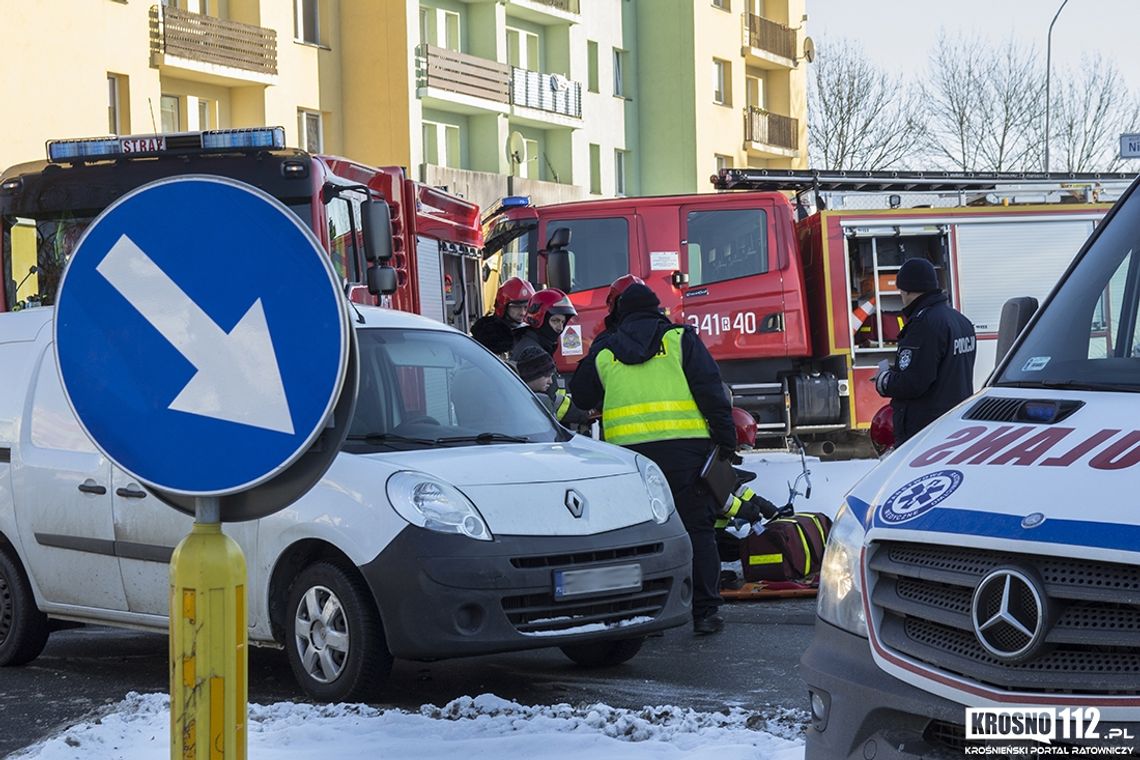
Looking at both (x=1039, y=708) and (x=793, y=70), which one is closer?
(x=1039, y=708)

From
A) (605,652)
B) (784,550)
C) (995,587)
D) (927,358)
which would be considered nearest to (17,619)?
(605,652)

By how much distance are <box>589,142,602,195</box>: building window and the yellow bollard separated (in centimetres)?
4256

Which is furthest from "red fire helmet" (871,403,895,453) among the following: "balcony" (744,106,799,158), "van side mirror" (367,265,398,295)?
"balcony" (744,106,799,158)

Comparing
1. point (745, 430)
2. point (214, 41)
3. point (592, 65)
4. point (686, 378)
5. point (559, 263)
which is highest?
point (592, 65)

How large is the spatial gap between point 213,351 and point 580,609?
4009 mm

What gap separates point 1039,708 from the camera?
345 cm

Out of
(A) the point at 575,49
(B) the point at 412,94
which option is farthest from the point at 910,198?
(A) the point at 575,49

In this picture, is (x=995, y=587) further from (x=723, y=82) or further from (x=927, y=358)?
(x=723, y=82)

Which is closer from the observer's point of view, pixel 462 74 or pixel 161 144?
pixel 161 144

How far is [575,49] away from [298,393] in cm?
4214

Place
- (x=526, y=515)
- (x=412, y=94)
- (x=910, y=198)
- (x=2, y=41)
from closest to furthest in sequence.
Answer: (x=526, y=515), (x=910, y=198), (x=2, y=41), (x=412, y=94)

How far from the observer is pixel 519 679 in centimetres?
768

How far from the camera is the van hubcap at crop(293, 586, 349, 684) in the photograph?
276 inches

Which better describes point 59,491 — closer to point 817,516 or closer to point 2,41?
point 817,516
